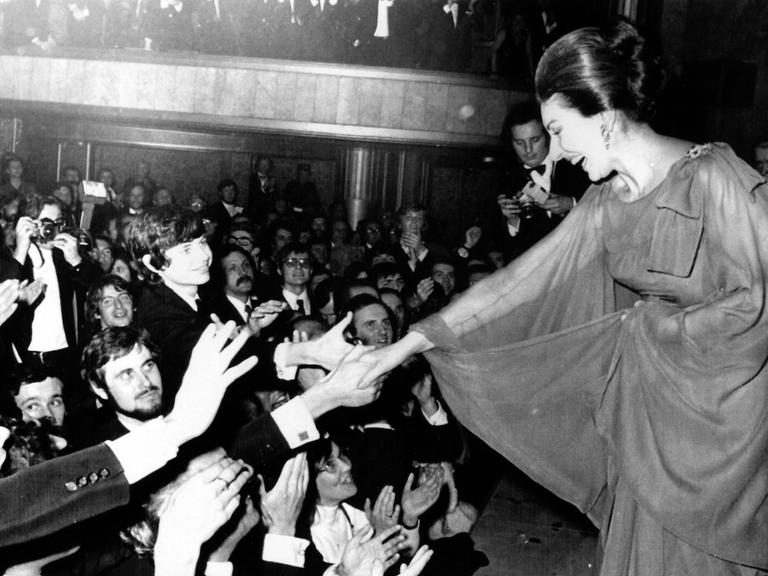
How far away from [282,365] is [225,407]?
1.33ft

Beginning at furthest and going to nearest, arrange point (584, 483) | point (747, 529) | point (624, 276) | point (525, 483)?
point (525, 483) < point (584, 483) < point (624, 276) < point (747, 529)

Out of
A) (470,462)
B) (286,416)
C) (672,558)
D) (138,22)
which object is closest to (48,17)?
(138,22)

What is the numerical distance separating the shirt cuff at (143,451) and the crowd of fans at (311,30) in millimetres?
10084

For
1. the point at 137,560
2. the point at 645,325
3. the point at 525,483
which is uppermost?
the point at 645,325

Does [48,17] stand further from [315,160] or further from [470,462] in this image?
[470,462]

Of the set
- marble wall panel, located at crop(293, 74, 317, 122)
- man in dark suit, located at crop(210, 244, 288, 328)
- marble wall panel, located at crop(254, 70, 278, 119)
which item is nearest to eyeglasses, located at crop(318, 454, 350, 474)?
man in dark suit, located at crop(210, 244, 288, 328)

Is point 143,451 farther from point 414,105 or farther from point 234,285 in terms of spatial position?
point 414,105

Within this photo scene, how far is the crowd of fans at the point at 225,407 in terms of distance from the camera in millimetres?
2500

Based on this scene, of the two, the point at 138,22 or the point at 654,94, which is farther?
the point at 138,22

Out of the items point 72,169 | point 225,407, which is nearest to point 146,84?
point 72,169

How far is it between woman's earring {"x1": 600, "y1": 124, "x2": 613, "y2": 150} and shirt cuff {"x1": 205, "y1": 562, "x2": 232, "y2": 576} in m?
1.67

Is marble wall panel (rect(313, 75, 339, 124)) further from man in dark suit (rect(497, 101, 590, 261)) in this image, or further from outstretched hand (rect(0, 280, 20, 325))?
outstretched hand (rect(0, 280, 20, 325))

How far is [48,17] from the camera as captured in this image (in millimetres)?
11984

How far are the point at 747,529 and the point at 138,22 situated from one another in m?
11.2
